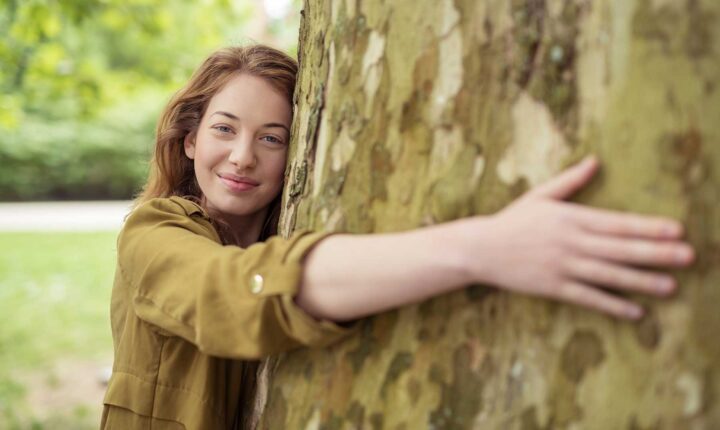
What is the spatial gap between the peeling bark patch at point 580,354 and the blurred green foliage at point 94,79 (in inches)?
77.2

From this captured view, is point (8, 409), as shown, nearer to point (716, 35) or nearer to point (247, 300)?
point (247, 300)

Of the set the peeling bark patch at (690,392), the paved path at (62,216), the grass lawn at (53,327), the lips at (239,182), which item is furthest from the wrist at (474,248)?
the paved path at (62,216)

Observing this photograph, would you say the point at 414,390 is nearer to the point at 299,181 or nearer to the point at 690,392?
the point at 690,392

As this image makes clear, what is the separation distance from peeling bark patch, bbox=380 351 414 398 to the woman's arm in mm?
121

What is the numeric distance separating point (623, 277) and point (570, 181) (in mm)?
175

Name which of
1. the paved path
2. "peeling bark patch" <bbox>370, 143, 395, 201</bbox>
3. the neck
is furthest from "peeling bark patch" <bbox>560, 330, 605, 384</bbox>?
the paved path

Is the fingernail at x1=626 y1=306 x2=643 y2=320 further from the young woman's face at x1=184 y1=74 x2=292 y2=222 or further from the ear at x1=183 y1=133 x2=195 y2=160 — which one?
the ear at x1=183 y1=133 x2=195 y2=160

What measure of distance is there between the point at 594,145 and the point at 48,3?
555 centimetres

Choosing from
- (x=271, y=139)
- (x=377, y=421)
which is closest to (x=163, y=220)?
(x=271, y=139)

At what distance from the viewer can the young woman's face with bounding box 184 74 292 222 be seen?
6.88 ft

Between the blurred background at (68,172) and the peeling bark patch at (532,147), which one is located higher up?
the peeling bark patch at (532,147)

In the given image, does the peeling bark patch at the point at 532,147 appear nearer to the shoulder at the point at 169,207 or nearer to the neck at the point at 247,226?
the shoulder at the point at 169,207

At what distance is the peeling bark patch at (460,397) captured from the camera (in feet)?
4.26

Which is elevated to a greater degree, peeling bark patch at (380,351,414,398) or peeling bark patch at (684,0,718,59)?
peeling bark patch at (684,0,718,59)
